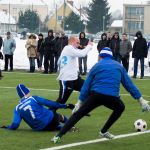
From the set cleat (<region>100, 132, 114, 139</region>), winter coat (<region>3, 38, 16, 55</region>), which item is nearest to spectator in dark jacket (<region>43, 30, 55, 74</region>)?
winter coat (<region>3, 38, 16, 55</region>)

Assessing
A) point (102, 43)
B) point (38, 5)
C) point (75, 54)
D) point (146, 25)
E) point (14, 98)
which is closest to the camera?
point (75, 54)

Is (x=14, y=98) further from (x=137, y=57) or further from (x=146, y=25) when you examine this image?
(x=146, y=25)

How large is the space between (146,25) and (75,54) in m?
105

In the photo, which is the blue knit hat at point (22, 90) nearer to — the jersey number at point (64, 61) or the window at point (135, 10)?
the jersey number at point (64, 61)

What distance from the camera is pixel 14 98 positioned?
1719cm

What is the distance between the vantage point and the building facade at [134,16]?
4673 inches

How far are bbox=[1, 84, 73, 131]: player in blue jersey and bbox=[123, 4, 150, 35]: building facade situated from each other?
107262 millimetres

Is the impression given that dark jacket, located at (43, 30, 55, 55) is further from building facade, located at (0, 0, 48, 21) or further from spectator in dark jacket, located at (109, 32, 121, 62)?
building facade, located at (0, 0, 48, 21)

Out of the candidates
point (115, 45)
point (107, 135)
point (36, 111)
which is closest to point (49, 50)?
point (115, 45)

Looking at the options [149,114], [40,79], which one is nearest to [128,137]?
[149,114]

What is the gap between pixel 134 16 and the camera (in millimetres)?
121375

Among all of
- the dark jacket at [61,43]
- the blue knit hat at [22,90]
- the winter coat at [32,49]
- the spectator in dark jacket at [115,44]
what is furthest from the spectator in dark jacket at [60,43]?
the blue knit hat at [22,90]

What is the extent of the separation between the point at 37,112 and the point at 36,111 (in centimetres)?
3

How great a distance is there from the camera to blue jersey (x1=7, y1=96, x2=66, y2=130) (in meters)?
11.2
